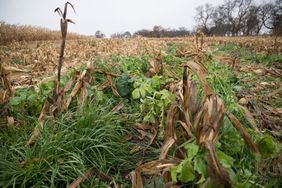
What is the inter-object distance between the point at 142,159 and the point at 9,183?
3.35ft

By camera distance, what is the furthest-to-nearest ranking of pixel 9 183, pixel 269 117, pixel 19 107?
pixel 269 117, pixel 19 107, pixel 9 183

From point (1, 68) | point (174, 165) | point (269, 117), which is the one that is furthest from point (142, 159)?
point (1, 68)

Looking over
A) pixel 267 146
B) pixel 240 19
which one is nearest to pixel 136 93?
pixel 267 146

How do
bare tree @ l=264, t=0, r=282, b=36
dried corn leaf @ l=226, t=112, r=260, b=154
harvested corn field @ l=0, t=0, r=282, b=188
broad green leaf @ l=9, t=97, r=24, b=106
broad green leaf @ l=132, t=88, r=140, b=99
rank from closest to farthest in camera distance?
harvested corn field @ l=0, t=0, r=282, b=188
dried corn leaf @ l=226, t=112, r=260, b=154
broad green leaf @ l=9, t=97, r=24, b=106
broad green leaf @ l=132, t=88, r=140, b=99
bare tree @ l=264, t=0, r=282, b=36

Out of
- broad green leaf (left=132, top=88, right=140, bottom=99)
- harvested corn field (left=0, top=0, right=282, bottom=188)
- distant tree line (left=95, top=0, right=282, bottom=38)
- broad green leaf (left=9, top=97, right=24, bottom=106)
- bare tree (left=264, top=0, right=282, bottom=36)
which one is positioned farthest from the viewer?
distant tree line (left=95, top=0, right=282, bottom=38)

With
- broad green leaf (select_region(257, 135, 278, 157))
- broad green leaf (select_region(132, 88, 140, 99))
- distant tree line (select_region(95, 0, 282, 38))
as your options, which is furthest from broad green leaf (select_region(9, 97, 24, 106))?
distant tree line (select_region(95, 0, 282, 38))

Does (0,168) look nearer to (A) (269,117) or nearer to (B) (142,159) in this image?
(B) (142,159)

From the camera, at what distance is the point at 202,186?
1246 millimetres

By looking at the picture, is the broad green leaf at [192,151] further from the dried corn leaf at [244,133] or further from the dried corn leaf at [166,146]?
the dried corn leaf at [244,133]

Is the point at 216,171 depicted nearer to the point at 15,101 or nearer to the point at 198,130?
the point at 198,130

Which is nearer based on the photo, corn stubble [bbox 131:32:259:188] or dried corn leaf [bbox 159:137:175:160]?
corn stubble [bbox 131:32:259:188]

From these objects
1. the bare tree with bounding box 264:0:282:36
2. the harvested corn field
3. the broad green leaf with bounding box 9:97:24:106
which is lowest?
the harvested corn field

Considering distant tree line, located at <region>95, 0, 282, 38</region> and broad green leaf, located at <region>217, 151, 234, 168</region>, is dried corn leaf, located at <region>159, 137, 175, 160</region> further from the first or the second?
distant tree line, located at <region>95, 0, 282, 38</region>

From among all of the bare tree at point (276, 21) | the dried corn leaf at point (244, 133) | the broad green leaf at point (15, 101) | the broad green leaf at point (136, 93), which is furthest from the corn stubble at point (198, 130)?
the bare tree at point (276, 21)
